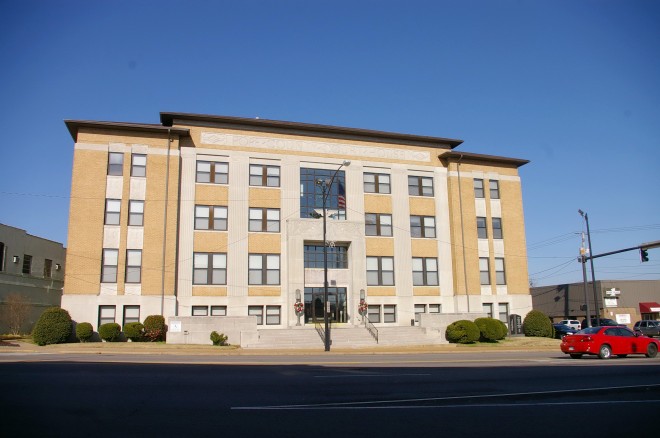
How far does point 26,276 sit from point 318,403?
134ft

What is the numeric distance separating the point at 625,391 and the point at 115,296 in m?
29.8

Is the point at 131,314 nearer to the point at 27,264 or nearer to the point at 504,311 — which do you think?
the point at 27,264

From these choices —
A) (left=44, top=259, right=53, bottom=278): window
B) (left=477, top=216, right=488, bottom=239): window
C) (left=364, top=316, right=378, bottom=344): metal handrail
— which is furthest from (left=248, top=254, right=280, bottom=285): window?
(left=44, top=259, right=53, bottom=278): window

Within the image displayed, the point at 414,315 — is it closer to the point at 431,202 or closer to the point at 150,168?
the point at 431,202

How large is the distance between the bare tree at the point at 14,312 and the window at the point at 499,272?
3655 centimetres

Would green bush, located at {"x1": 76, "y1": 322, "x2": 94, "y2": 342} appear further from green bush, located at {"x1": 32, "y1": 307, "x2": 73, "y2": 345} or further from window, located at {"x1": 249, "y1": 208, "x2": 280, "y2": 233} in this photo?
window, located at {"x1": 249, "y1": 208, "x2": 280, "y2": 233}

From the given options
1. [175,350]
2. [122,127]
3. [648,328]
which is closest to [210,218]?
[122,127]

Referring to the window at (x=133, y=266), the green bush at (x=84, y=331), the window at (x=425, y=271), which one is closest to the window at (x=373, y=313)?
the window at (x=425, y=271)

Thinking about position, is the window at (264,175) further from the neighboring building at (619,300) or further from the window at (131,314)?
the neighboring building at (619,300)

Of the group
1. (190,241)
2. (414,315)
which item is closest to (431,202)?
(414,315)

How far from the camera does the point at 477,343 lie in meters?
35.4

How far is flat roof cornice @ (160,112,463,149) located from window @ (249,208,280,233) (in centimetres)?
620

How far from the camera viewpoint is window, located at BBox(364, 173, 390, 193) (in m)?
41.1

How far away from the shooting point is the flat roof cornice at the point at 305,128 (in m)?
37.3
